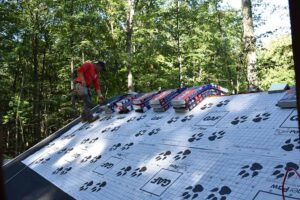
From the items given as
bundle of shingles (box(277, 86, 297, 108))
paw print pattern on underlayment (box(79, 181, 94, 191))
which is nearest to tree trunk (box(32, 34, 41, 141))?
paw print pattern on underlayment (box(79, 181, 94, 191))

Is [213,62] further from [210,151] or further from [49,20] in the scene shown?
[210,151]

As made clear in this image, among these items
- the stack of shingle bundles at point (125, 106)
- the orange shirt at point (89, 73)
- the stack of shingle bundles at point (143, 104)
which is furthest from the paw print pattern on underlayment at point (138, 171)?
the orange shirt at point (89, 73)

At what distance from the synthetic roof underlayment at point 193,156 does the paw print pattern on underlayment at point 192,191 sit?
0.04 feet

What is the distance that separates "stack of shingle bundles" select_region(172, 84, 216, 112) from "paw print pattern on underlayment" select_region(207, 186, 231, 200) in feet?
7.73

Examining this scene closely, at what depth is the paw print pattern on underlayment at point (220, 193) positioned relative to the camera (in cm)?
280

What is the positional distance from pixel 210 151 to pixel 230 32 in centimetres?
2013

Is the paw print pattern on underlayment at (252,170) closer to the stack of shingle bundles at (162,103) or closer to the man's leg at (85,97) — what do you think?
the stack of shingle bundles at (162,103)

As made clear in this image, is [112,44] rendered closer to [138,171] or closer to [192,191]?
[138,171]

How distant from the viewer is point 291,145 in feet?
10.0

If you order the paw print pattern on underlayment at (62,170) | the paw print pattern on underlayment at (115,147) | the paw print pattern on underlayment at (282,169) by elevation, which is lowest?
the paw print pattern on underlayment at (62,170)

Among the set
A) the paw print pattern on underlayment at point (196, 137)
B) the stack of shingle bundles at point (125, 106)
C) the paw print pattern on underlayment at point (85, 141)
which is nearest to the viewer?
the paw print pattern on underlayment at point (196, 137)

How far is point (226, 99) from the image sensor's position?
509 centimetres

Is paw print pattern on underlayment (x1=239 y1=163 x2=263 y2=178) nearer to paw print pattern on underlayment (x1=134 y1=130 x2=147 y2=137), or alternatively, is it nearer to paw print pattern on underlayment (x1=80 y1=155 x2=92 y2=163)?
paw print pattern on underlayment (x1=134 y1=130 x2=147 y2=137)

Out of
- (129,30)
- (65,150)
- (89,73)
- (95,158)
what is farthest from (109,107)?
(129,30)
